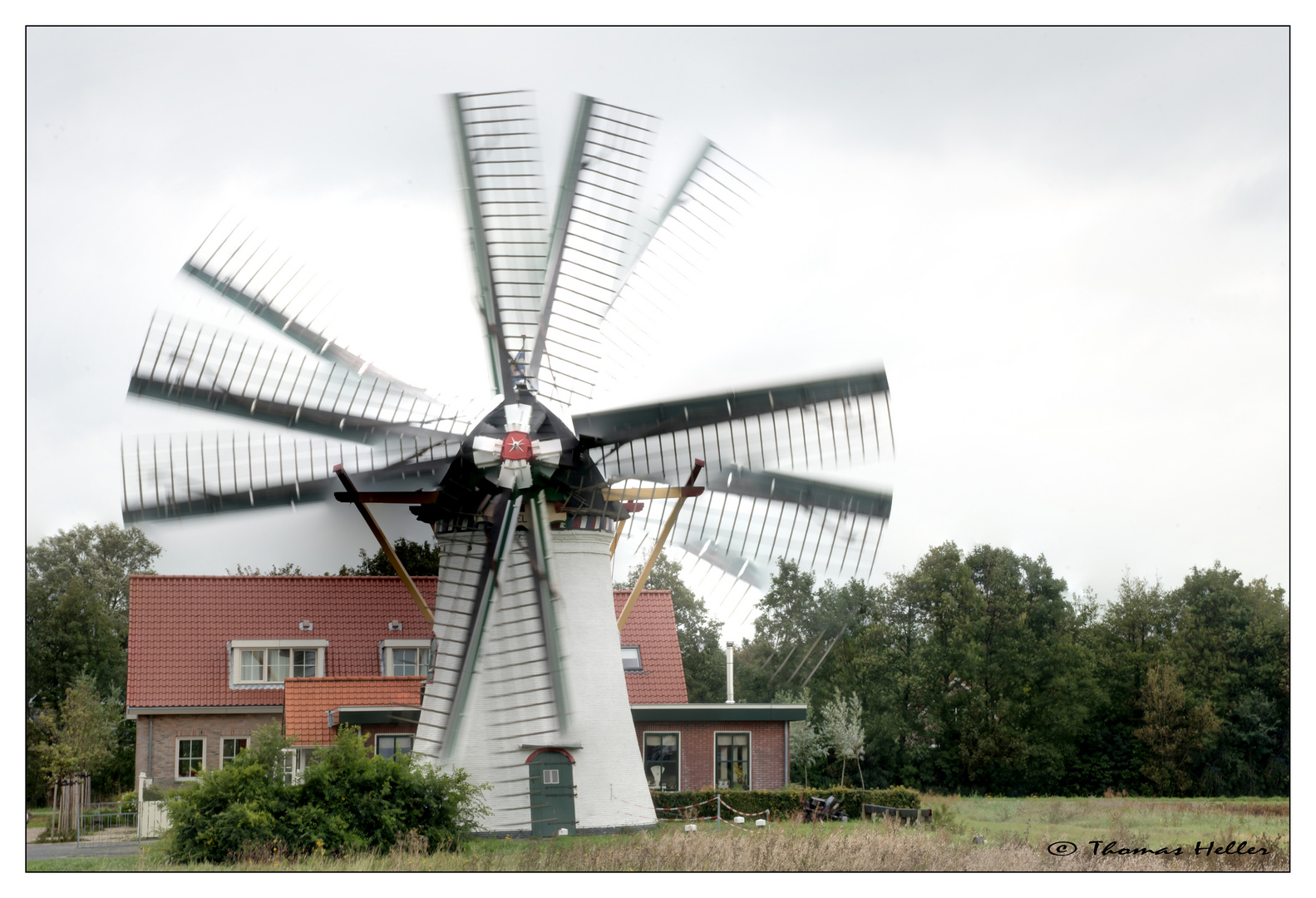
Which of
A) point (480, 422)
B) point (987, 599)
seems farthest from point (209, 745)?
point (987, 599)

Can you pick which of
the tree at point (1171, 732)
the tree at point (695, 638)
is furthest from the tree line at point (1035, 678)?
the tree at point (695, 638)

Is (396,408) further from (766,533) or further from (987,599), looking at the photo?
(987,599)

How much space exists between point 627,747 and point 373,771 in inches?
148

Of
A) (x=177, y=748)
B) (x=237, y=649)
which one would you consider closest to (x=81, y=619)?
(x=237, y=649)

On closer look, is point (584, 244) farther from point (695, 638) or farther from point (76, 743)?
point (695, 638)

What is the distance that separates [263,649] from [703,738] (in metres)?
7.38

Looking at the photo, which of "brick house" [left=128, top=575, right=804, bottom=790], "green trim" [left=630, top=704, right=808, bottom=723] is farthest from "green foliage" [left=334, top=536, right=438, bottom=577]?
"green trim" [left=630, top=704, right=808, bottom=723]

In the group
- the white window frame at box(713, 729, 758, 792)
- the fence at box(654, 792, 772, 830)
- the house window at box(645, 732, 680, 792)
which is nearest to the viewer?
the fence at box(654, 792, 772, 830)

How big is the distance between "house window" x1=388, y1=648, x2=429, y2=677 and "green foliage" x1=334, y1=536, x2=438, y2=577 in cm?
680

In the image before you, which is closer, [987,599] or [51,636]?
[51,636]

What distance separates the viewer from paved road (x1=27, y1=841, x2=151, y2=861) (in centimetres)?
1500

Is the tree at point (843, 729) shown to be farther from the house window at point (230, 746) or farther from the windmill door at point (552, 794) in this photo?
the windmill door at point (552, 794)

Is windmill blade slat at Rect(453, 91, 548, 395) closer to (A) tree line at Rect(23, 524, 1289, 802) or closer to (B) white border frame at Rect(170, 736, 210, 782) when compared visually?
(B) white border frame at Rect(170, 736, 210, 782)

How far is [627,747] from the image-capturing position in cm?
1599
